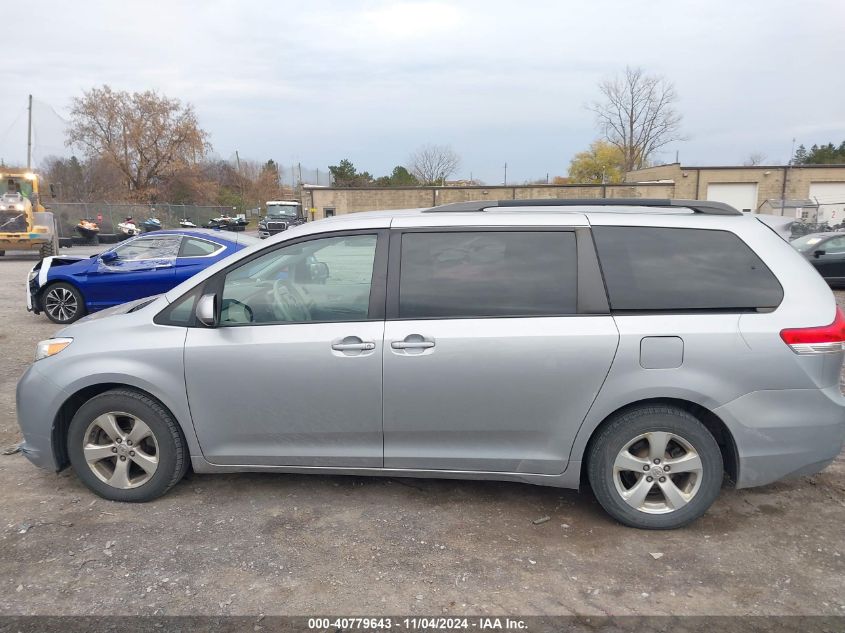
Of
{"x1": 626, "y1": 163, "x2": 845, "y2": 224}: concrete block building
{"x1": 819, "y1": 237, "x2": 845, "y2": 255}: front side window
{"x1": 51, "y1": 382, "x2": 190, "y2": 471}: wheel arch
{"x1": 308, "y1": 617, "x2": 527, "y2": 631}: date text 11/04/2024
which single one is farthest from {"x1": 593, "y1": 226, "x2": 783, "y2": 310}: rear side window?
{"x1": 626, "y1": 163, "x2": 845, "y2": 224}: concrete block building

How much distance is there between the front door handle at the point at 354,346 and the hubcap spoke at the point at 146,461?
1.34 m

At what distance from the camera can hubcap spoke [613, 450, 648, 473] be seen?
3273 millimetres

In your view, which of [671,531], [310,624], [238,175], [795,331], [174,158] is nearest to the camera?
[310,624]

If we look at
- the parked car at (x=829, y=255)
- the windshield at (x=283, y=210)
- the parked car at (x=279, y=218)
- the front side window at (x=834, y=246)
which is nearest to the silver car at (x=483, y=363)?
the parked car at (x=829, y=255)

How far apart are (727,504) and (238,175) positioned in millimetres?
82237

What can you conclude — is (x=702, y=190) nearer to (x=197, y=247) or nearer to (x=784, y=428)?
(x=197, y=247)

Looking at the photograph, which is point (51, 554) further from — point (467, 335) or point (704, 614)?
point (704, 614)

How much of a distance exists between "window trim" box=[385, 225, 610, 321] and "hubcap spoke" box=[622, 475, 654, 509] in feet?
3.17

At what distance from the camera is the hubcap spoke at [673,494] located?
328cm

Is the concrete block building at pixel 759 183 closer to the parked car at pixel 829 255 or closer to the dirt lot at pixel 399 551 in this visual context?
the parked car at pixel 829 255

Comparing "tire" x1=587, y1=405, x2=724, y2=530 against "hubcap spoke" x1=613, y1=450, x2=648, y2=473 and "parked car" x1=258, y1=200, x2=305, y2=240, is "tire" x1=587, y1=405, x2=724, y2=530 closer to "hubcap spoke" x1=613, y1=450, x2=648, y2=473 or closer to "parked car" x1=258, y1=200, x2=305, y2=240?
"hubcap spoke" x1=613, y1=450, x2=648, y2=473

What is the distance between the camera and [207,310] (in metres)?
3.38

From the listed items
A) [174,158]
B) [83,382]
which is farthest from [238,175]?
[83,382]

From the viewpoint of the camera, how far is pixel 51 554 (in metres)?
3.15
